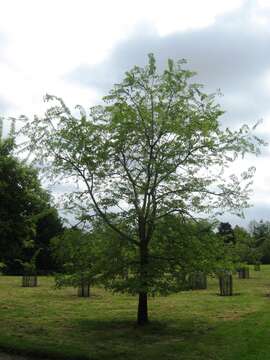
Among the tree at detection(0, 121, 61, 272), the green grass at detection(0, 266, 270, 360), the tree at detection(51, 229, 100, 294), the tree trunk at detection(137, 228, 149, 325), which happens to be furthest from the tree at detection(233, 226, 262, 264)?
the tree at detection(0, 121, 61, 272)

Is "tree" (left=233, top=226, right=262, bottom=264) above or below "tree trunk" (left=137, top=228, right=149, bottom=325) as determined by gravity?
above

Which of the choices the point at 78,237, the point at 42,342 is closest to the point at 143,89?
the point at 78,237

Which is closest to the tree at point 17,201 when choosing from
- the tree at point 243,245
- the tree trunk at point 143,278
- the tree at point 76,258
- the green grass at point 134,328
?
the tree at point 76,258

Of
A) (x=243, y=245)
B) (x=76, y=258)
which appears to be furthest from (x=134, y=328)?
(x=243, y=245)

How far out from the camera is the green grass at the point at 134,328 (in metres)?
10.3

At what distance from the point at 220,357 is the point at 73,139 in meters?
6.30

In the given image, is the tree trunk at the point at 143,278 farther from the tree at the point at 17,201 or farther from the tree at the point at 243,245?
the tree at the point at 17,201

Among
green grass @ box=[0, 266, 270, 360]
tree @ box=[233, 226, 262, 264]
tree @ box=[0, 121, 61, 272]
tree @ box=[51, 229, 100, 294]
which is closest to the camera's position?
green grass @ box=[0, 266, 270, 360]

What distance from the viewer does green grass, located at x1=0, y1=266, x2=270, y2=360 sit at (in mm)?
10297

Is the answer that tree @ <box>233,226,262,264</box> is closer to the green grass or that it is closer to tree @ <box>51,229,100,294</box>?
the green grass

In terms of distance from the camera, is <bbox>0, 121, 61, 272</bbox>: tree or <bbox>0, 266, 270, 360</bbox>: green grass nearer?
<bbox>0, 266, 270, 360</bbox>: green grass

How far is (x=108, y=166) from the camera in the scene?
43.2 ft

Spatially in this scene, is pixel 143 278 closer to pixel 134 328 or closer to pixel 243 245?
pixel 134 328

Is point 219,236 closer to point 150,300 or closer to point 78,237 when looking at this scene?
point 78,237
